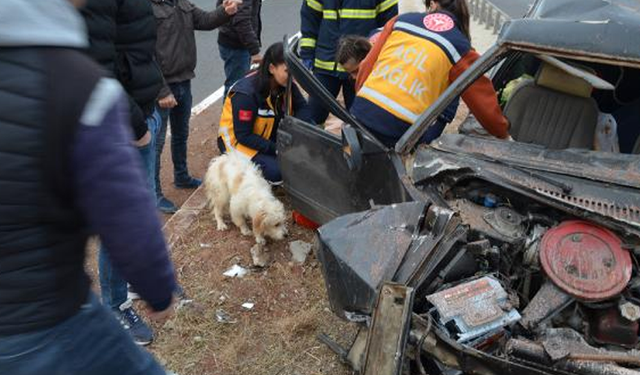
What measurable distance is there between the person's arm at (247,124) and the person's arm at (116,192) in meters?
2.96

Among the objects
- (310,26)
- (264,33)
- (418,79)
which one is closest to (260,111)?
(310,26)

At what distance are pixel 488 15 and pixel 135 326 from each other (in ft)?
31.6

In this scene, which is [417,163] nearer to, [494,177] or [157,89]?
[494,177]

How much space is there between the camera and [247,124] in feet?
14.8

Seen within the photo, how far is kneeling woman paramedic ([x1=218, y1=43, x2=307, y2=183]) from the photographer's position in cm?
438

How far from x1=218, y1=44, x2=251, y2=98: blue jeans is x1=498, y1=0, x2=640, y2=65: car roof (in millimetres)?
3510

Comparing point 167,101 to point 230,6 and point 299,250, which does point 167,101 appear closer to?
point 230,6

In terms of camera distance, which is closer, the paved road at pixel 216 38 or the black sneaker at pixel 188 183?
the black sneaker at pixel 188 183

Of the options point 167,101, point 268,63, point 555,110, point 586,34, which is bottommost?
point 167,101

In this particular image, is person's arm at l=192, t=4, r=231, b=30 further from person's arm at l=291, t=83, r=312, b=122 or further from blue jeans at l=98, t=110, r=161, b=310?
blue jeans at l=98, t=110, r=161, b=310

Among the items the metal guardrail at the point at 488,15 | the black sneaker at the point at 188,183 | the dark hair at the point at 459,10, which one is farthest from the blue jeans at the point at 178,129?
the metal guardrail at the point at 488,15

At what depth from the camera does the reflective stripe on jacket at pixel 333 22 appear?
4738 mm

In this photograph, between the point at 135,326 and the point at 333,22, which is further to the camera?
the point at 333,22

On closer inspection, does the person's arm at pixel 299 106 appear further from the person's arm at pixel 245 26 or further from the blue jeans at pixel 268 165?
the person's arm at pixel 245 26
